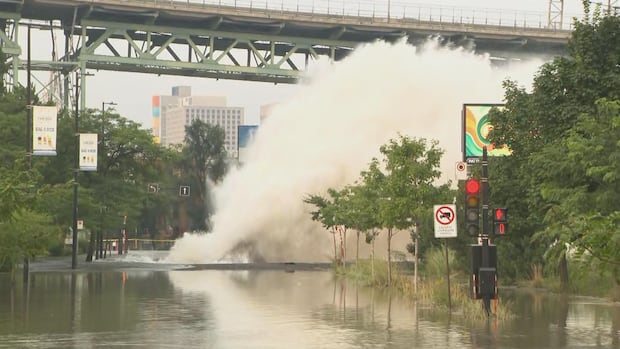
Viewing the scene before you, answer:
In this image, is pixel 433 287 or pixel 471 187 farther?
pixel 433 287

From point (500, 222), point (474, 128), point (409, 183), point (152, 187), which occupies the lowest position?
point (500, 222)

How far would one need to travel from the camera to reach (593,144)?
70.0 ft

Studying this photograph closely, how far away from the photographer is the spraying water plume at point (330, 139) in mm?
65688

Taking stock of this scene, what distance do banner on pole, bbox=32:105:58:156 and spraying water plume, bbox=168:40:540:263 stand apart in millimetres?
25030

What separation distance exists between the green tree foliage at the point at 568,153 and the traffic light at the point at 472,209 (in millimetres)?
1478

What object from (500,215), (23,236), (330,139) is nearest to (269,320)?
(500,215)

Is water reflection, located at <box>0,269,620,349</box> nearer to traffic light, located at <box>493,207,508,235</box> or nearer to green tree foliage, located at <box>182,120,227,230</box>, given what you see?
traffic light, located at <box>493,207,508,235</box>

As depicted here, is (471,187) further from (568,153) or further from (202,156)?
(202,156)

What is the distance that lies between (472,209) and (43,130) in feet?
70.2

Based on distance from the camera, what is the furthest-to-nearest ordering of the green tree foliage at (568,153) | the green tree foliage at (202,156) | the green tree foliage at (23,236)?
the green tree foliage at (202,156) → the green tree foliage at (23,236) → the green tree foliage at (568,153)

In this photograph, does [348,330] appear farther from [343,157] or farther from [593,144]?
[343,157]

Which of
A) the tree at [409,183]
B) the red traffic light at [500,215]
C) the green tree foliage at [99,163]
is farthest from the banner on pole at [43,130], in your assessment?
the red traffic light at [500,215]

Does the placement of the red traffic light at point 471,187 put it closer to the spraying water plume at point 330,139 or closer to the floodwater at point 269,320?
the floodwater at point 269,320

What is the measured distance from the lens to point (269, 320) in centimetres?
2473
